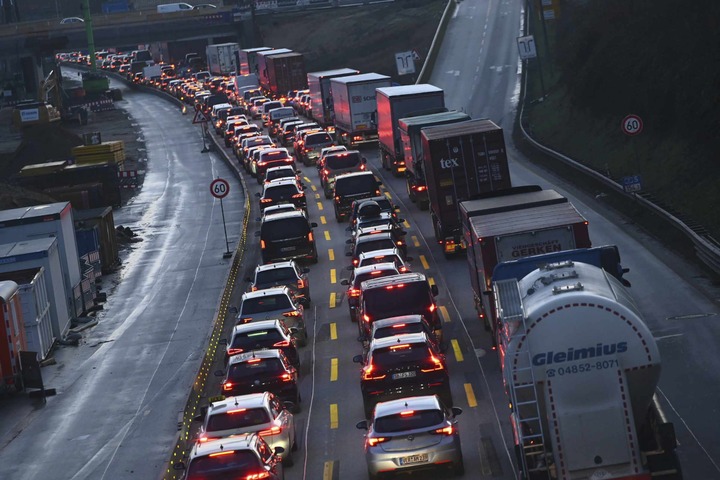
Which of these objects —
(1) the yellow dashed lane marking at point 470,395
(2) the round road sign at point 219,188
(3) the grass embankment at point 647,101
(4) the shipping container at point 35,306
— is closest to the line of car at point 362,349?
(1) the yellow dashed lane marking at point 470,395

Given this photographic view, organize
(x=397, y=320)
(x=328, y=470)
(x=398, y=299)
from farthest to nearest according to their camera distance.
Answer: (x=398, y=299) → (x=397, y=320) → (x=328, y=470)

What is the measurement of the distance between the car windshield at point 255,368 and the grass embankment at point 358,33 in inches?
3431

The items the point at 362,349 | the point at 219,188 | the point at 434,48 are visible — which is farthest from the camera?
the point at 434,48

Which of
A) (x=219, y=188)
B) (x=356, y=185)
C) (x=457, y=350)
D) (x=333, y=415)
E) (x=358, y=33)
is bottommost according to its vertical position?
(x=457, y=350)

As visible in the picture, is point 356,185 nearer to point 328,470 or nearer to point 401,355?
point 401,355

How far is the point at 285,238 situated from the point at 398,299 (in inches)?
492

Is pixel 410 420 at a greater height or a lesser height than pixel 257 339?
greater

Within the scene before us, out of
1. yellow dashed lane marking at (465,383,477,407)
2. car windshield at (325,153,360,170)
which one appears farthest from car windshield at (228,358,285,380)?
car windshield at (325,153,360,170)

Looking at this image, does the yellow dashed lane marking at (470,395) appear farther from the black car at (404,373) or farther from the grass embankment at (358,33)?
the grass embankment at (358,33)

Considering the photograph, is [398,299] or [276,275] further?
[276,275]

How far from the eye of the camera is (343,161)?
184 ft

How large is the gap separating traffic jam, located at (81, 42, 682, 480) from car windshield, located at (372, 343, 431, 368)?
0.03m

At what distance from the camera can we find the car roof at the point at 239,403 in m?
21.4

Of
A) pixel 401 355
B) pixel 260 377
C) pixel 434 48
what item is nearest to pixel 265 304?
pixel 260 377
